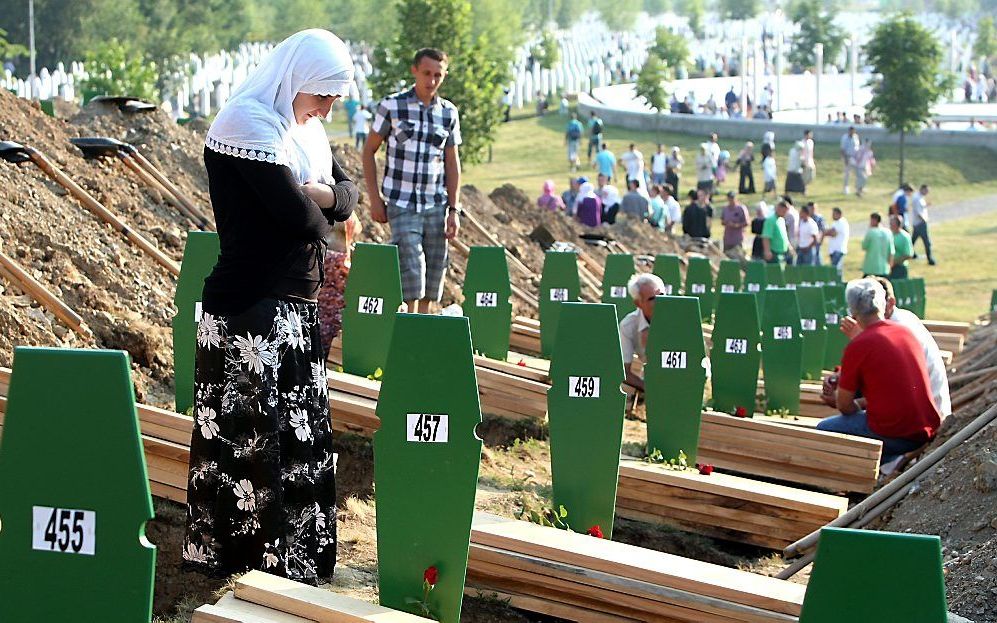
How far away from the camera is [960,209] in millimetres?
40219

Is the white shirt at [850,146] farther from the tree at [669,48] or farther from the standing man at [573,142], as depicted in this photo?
the tree at [669,48]

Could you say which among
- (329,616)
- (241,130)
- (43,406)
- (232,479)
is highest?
(241,130)

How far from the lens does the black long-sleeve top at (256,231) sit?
16.3ft

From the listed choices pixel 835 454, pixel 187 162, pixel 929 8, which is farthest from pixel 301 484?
pixel 929 8

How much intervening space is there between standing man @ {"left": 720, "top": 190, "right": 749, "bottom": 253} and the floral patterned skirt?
78.7 feet

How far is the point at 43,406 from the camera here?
154 inches

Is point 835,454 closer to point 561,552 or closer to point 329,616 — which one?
point 561,552

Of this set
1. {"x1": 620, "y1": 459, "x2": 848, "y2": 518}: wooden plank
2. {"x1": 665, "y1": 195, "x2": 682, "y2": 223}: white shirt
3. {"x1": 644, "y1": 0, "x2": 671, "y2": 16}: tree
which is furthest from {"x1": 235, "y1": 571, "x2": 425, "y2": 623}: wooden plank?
{"x1": 644, "y1": 0, "x2": 671, "y2": 16}: tree

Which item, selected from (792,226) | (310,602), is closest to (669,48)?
(792,226)

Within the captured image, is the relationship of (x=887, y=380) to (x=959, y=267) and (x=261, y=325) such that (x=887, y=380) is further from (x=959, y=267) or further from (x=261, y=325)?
(x=959, y=267)

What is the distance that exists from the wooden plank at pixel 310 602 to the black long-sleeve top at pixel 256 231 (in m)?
0.94

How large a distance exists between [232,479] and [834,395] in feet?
19.7

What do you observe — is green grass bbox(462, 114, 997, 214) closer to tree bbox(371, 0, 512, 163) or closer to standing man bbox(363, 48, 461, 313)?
tree bbox(371, 0, 512, 163)

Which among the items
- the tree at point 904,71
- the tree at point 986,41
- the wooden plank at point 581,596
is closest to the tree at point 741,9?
the tree at point 986,41
